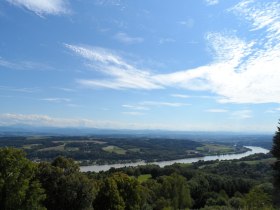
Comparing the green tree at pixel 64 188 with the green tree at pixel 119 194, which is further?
the green tree at pixel 119 194

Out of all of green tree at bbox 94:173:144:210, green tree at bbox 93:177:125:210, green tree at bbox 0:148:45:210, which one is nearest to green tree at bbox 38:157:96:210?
green tree at bbox 93:177:125:210

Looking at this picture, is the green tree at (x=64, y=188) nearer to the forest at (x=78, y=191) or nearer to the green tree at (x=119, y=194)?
the forest at (x=78, y=191)

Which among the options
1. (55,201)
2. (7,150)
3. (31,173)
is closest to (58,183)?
(55,201)

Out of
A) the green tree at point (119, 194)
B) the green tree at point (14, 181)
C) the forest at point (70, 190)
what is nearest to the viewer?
the green tree at point (14, 181)

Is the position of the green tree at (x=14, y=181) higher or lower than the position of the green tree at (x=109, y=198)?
higher

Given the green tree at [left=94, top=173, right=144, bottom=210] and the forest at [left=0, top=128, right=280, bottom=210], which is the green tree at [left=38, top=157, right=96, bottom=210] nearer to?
the forest at [left=0, top=128, right=280, bottom=210]

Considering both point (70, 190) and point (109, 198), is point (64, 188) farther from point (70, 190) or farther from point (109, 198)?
point (109, 198)

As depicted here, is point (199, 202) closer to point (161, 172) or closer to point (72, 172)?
point (161, 172)

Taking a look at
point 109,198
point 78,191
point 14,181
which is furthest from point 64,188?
point 14,181

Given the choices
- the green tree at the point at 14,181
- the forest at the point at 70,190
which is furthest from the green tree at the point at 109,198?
the green tree at the point at 14,181
